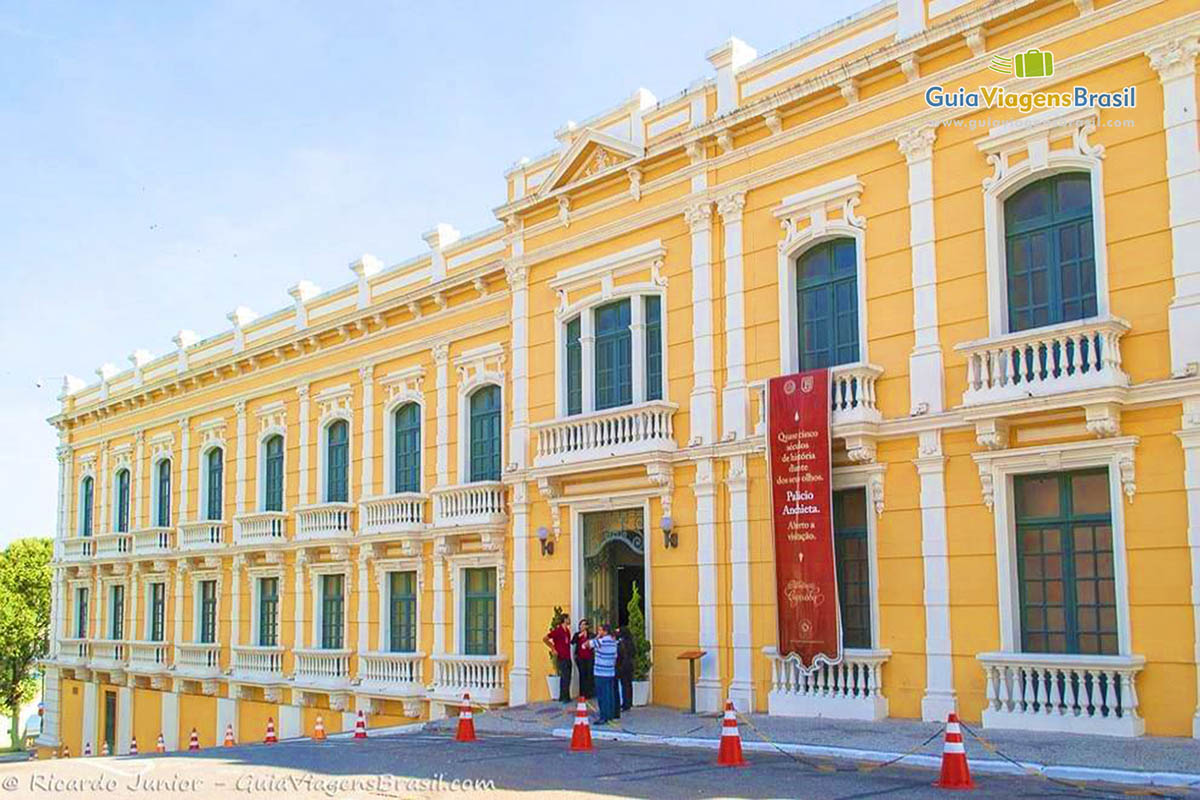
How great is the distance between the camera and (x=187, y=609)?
33.7 meters

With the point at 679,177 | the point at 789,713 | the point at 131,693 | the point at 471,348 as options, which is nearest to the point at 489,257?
the point at 471,348

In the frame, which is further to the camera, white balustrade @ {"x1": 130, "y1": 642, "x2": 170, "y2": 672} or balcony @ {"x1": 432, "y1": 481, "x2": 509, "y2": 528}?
white balustrade @ {"x1": 130, "y1": 642, "x2": 170, "y2": 672}

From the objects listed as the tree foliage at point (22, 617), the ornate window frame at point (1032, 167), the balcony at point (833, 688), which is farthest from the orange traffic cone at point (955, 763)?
the tree foliage at point (22, 617)

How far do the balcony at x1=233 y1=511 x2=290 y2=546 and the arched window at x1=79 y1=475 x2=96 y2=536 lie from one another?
11725 mm

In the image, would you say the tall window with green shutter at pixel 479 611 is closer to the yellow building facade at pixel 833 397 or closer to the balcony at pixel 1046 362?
the yellow building facade at pixel 833 397

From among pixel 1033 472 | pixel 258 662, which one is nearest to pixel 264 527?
pixel 258 662

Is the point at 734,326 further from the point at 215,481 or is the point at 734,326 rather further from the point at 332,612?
the point at 215,481

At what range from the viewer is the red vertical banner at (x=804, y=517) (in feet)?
56.0

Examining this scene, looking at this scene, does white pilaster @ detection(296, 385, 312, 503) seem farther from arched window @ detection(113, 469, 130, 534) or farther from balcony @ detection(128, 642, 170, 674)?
arched window @ detection(113, 469, 130, 534)

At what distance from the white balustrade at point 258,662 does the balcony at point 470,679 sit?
262 inches

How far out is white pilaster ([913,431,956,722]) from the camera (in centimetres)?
1595

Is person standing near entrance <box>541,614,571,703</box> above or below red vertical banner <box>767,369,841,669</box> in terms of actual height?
below

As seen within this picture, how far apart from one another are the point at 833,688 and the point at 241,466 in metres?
19.5

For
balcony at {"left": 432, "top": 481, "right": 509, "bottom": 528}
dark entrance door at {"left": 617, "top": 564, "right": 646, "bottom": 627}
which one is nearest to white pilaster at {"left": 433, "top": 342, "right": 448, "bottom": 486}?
balcony at {"left": 432, "top": 481, "right": 509, "bottom": 528}
